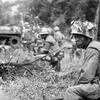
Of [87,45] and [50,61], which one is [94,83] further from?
[50,61]

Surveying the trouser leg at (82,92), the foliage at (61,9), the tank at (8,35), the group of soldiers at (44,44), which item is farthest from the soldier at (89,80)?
the foliage at (61,9)

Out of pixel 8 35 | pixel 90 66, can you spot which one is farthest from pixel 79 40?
pixel 8 35

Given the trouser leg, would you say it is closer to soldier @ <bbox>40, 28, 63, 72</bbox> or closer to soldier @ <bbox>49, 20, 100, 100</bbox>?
soldier @ <bbox>49, 20, 100, 100</bbox>

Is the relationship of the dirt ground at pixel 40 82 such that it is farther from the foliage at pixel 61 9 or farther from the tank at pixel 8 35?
the foliage at pixel 61 9

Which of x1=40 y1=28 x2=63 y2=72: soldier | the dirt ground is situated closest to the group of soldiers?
x1=40 y1=28 x2=63 y2=72: soldier

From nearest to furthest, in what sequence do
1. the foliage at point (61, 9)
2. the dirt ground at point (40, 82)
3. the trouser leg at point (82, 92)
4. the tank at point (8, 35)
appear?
the trouser leg at point (82, 92) → the dirt ground at point (40, 82) → the tank at point (8, 35) → the foliage at point (61, 9)

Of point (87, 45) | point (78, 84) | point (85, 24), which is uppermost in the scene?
point (85, 24)

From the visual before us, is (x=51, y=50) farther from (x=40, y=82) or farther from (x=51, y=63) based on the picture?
(x=40, y=82)

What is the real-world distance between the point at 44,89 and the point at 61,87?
1.59 feet

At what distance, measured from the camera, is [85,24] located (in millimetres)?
5082

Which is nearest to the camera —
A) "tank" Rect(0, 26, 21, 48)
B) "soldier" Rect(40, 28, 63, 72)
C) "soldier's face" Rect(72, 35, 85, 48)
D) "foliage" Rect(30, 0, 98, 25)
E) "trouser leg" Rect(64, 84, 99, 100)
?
"trouser leg" Rect(64, 84, 99, 100)

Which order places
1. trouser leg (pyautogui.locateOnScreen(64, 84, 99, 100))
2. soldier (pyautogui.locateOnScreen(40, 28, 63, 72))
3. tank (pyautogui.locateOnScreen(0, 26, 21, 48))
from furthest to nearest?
tank (pyautogui.locateOnScreen(0, 26, 21, 48)) → soldier (pyautogui.locateOnScreen(40, 28, 63, 72)) → trouser leg (pyautogui.locateOnScreen(64, 84, 99, 100))

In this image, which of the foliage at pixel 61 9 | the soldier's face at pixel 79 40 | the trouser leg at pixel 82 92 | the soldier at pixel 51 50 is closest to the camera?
the trouser leg at pixel 82 92

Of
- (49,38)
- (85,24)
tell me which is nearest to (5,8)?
(49,38)
